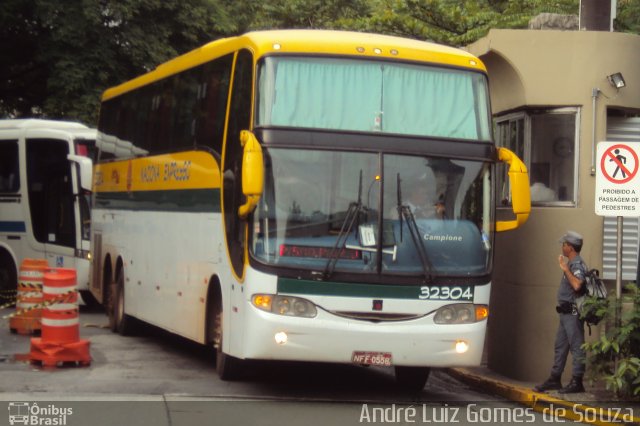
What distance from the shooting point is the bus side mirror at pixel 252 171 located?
12.0m

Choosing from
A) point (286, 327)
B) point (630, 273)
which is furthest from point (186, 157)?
point (630, 273)

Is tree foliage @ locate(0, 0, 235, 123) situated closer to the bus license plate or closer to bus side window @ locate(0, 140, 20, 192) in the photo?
bus side window @ locate(0, 140, 20, 192)

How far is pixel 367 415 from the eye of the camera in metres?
12.1

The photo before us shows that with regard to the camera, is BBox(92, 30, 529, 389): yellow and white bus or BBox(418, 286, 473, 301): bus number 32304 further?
BBox(418, 286, 473, 301): bus number 32304

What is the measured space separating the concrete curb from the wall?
0.69 meters

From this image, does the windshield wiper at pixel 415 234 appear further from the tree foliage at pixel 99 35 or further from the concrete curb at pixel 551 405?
the tree foliage at pixel 99 35

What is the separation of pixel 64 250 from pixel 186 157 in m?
9.29

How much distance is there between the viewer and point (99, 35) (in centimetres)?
3291

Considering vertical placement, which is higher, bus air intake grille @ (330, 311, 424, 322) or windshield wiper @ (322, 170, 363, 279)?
windshield wiper @ (322, 170, 363, 279)

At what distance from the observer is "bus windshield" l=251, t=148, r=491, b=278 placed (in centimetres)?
1246

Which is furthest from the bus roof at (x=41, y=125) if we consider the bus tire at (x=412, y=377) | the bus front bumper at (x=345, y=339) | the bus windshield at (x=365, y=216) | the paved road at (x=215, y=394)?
the bus front bumper at (x=345, y=339)

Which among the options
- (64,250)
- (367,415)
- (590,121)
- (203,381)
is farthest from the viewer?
(64,250)

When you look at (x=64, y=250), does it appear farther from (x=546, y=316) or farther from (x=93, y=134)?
(x=546, y=316)

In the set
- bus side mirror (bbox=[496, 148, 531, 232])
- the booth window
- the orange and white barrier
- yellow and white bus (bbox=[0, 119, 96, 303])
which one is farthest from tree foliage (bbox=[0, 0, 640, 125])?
bus side mirror (bbox=[496, 148, 531, 232])
